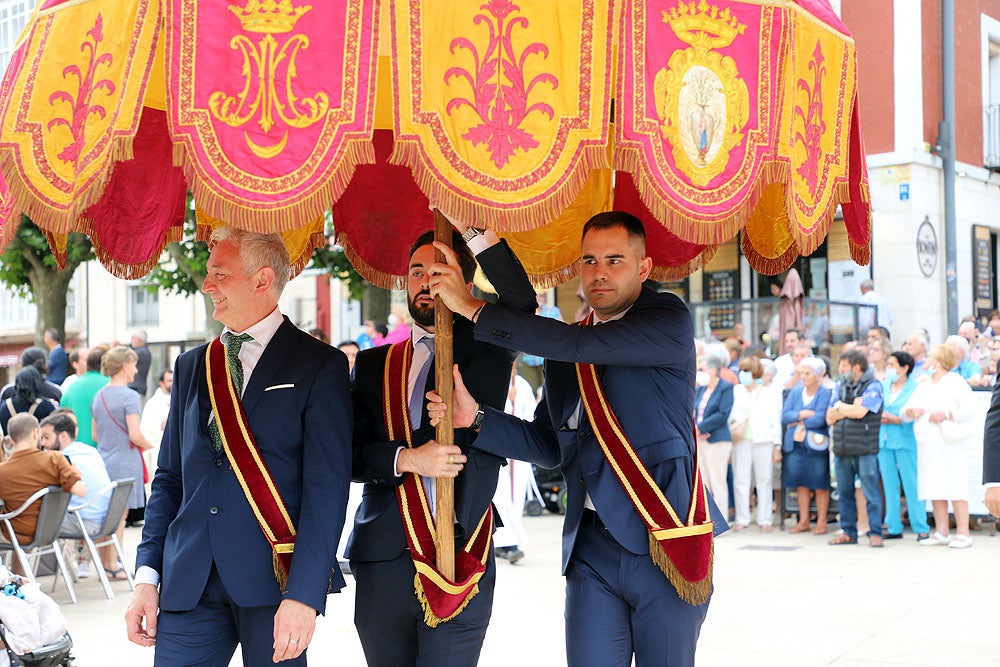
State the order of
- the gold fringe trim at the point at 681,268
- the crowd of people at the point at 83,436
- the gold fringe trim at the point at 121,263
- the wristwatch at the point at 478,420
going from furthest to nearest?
1. the crowd of people at the point at 83,436
2. the gold fringe trim at the point at 681,268
3. the gold fringe trim at the point at 121,263
4. the wristwatch at the point at 478,420

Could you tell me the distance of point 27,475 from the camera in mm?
8391

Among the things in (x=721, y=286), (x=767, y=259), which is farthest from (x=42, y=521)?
(x=721, y=286)

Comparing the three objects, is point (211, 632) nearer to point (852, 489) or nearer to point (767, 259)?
point (767, 259)

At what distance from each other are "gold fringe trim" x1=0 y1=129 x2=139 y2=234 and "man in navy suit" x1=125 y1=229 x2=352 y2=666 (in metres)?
0.50

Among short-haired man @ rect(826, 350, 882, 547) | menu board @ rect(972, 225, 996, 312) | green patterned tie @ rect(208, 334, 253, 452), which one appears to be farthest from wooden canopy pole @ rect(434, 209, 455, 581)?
menu board @ rect(972, 225, 996, 312)

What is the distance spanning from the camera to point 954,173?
2030cm

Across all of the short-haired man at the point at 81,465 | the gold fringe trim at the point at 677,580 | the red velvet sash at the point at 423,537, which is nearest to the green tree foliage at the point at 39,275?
the short-haired man at the point at 81,465

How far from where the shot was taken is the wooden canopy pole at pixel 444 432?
12.2 feet

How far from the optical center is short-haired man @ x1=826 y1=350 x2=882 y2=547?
11.8 metres

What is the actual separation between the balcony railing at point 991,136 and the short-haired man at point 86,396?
17814mm

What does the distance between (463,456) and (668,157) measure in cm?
120

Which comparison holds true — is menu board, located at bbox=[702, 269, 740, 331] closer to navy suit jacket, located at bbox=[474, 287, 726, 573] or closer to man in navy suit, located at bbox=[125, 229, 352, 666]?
navy suit jacket, located at bbox=[474, 287, 726, 573]

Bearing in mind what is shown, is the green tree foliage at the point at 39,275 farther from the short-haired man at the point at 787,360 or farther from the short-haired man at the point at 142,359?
the short-haired man at the point at 787,360

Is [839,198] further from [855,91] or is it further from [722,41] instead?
[722,41]
